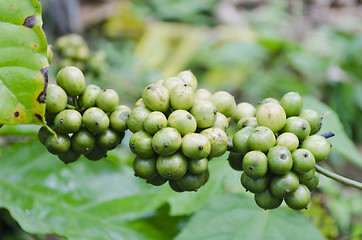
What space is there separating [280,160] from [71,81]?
76cm

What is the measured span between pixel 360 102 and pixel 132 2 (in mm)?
5106

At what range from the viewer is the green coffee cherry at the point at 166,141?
3.74 feet

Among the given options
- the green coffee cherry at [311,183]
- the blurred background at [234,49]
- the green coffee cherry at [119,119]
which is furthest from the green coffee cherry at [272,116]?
the blurred background at [234,49]

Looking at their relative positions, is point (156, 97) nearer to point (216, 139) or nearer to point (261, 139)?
point (216, 139)

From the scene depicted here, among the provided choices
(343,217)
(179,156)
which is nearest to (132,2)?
(343,217)

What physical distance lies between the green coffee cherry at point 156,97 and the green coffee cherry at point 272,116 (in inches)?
13.5

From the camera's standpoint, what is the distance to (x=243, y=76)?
5281mm

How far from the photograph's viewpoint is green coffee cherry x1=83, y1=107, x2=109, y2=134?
1.20m

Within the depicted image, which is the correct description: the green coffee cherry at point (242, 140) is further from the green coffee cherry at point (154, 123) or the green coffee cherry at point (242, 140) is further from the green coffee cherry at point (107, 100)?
the green coffee cherry at point (107, 100)

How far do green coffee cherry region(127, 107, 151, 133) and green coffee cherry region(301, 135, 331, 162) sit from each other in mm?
584

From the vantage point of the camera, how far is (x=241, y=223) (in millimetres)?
1732

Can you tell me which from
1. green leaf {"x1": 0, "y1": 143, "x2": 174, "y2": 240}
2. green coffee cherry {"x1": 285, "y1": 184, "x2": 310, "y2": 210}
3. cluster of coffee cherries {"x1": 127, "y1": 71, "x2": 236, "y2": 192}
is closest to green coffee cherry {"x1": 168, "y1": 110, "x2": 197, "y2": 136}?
cluster of coffee cherries {"x1": 127, "y1": 71, "x2": 236, "y2": 192}

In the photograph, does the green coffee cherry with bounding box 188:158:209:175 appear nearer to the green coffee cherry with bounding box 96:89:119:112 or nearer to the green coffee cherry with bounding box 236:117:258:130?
the green coffee cherry with bounding box 236:117:258:130

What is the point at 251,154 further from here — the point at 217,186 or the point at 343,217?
the point at 343,217
